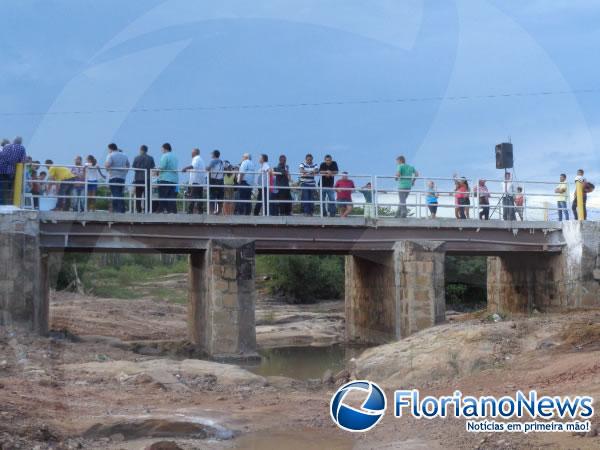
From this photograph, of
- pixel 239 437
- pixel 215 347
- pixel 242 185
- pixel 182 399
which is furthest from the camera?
pixel 242 185

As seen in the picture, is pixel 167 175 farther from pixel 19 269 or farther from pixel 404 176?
pixel 404 176

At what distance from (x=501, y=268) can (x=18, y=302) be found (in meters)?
16.2

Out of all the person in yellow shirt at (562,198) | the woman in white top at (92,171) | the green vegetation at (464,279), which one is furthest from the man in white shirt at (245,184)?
the green vegetation at (464,279)

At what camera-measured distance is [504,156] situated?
23.5 m

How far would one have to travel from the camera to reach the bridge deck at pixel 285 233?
1975 centimetres

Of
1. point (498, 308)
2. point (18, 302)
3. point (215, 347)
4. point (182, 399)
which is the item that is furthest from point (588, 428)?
point (498, 308)

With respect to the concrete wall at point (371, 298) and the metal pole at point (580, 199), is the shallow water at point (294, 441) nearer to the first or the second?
the concrete wall at point (371, 298)

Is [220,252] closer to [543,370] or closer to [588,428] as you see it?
[543,370]

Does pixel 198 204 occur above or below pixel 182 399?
above

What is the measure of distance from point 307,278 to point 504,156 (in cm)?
1767

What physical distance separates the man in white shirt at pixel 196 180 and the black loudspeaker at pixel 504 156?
8.57m

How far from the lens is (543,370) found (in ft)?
42.6

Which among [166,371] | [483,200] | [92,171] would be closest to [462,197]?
[483,200]

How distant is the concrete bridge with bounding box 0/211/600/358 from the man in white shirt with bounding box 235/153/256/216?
29.3 inches
